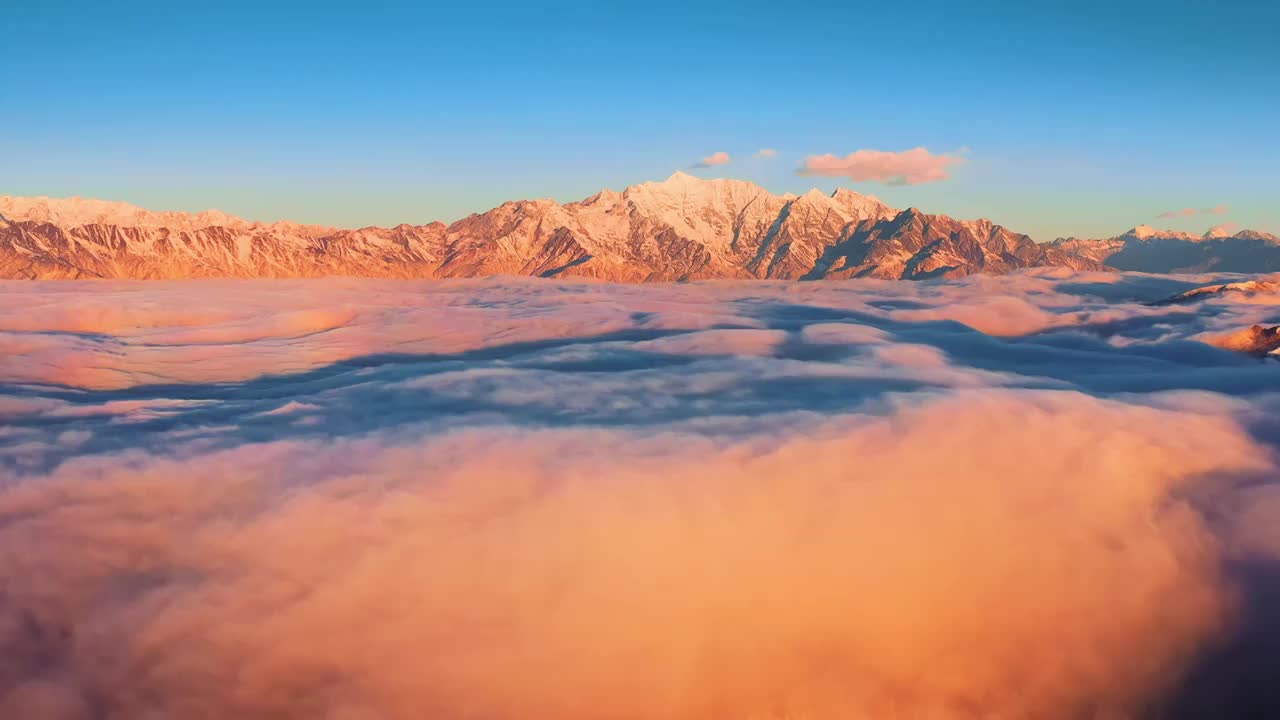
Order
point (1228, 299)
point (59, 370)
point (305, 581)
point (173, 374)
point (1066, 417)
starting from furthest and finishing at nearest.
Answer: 1. point (1228, 299)
2. point (173, 374)
3. point (59, 370)
4. point (1066, 417)
5. point (305, 581)

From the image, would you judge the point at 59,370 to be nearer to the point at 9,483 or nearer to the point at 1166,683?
the point at 9,483

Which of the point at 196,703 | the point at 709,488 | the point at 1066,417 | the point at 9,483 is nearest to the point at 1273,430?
the point at 1066,417

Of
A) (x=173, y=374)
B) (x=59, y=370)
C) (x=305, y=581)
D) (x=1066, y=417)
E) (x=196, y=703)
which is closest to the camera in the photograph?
(x=196, y=703)

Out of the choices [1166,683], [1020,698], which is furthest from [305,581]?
[1166,683]

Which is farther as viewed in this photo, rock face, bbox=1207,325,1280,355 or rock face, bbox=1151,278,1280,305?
rock face, bbox=1151,278,1280,305

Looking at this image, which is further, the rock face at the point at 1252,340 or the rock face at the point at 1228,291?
the rock face at the point at 1228,291

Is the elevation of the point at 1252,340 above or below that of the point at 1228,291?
below

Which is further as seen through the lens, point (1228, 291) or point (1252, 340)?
point (1228, 291)

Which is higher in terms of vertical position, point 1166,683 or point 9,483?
point 9,483

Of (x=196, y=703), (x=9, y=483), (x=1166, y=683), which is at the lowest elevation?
(x=1166, y=683)

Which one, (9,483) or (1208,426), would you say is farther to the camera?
→ (1208,426)
